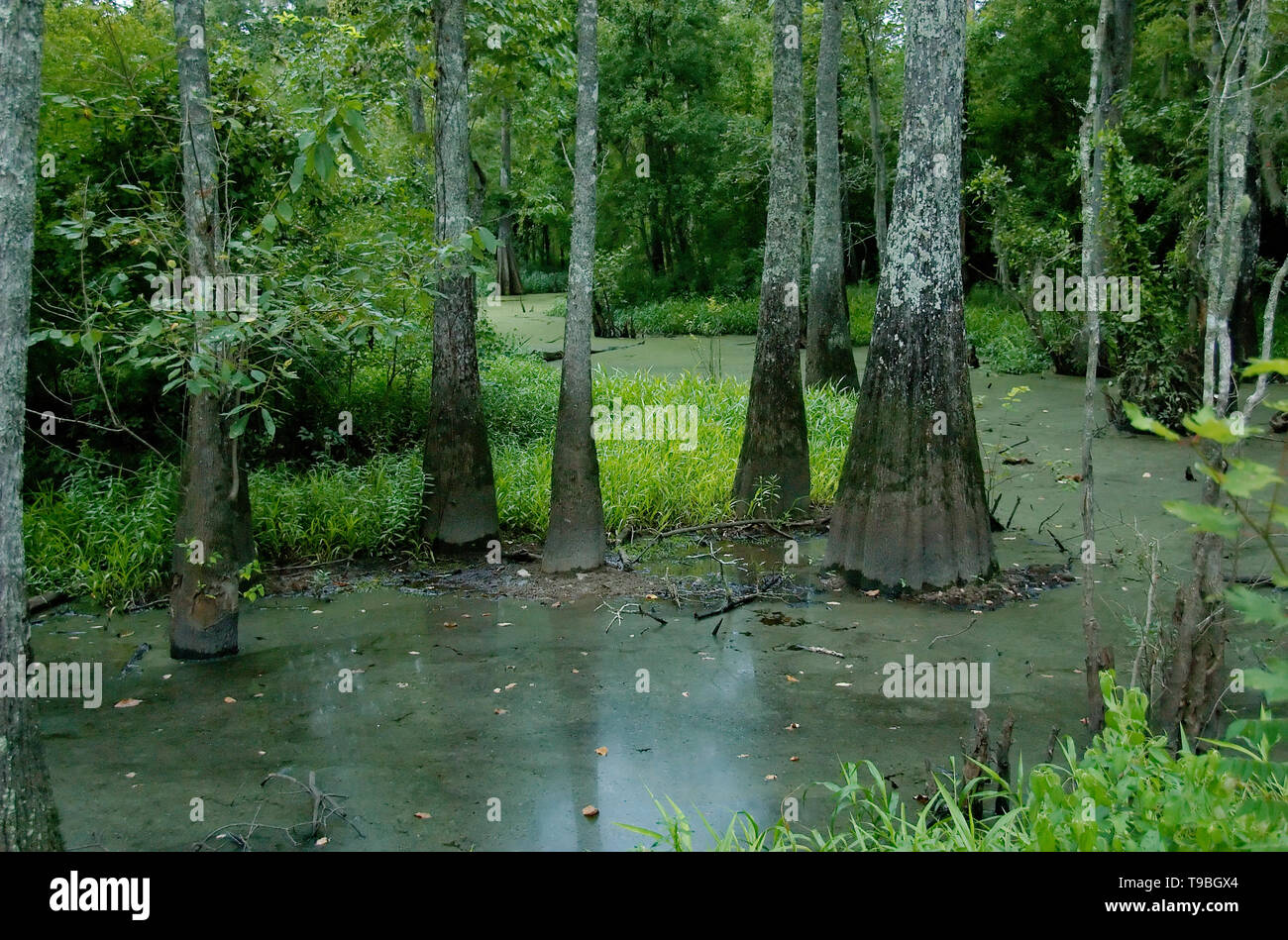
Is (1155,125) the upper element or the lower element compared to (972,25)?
lower

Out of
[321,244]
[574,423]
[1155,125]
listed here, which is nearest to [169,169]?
[321,244]

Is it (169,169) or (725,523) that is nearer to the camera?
(169,169)

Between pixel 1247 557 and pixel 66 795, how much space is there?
8108 mm

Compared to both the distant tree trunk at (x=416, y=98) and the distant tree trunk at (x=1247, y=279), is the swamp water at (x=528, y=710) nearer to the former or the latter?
the distant tree trunk at (x=416, y=98)

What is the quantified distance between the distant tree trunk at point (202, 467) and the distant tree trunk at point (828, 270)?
909 cm

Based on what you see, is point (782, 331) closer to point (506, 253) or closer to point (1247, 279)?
point (1247, 279)

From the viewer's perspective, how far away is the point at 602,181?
28812mm

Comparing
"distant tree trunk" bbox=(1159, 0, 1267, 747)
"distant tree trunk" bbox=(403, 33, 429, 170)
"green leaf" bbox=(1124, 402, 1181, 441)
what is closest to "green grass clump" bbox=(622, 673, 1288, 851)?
"distant tree trunk" bbox=(1159, 0, 1267, 747)

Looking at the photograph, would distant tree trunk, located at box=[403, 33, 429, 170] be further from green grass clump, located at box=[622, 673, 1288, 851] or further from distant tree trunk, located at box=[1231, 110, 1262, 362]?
distant tree trunk, located at box=[1231, 110, 1262, 362]

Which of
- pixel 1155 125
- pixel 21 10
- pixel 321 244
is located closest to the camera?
pixel 21 10

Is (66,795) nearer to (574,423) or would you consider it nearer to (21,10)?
(21,10)

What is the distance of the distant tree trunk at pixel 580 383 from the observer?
827 cm

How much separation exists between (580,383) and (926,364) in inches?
102

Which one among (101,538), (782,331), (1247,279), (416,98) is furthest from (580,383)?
(1247,279)
